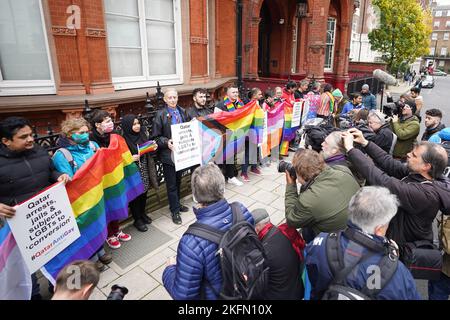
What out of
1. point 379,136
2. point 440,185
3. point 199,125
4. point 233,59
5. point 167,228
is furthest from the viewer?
point 233,59

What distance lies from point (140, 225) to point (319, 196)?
280 cm

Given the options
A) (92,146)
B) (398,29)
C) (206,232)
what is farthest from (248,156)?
(398,29)

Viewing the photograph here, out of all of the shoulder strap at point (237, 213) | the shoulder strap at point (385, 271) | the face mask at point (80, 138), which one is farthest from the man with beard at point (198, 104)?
the shoulder strap at point (385, 271)

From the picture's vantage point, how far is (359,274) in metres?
1.64

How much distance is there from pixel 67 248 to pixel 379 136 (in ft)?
13.3

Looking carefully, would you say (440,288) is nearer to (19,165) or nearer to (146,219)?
(146,219)

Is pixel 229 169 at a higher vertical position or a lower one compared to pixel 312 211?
lower

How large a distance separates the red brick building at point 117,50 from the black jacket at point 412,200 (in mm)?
5704

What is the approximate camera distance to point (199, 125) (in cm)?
475

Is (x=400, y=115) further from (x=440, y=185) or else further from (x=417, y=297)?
(x=417, y=297)

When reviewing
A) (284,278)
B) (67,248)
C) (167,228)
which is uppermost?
(284,278)

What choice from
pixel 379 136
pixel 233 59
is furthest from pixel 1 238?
pixel 233 59

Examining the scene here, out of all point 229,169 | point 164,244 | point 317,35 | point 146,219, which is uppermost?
point 317,35

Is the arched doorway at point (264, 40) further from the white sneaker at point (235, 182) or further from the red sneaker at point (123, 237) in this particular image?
the red sneaker at point (123, 237)
